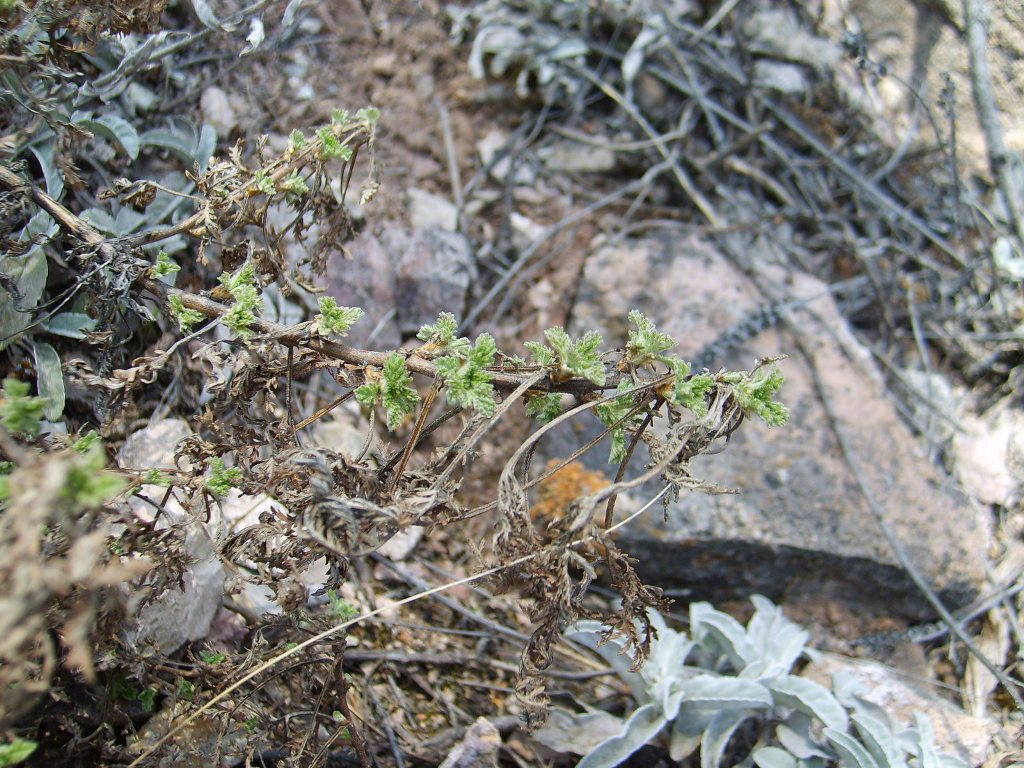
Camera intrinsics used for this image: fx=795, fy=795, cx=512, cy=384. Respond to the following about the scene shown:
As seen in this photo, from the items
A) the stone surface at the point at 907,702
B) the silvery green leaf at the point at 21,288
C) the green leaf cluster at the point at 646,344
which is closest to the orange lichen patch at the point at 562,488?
the stone surface at the point at 907,702

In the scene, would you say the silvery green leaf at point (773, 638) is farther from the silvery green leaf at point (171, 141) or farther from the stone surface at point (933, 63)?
the stone surface at point (933, 63)

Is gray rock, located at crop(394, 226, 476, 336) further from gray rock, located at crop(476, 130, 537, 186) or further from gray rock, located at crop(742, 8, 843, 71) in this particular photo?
gray rock, located at crop(742, 8, 843, 71)

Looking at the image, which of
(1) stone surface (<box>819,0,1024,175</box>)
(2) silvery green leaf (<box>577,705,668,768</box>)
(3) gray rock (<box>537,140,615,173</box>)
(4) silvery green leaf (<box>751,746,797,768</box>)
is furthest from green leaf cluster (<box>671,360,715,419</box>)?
(1) stone surface (<box>819,0,1024,175</box>)

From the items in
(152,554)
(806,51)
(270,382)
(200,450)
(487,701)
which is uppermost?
(806,51)

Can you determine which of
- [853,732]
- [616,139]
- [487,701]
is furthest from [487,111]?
[853,732]

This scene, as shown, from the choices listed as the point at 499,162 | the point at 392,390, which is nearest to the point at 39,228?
the point at 392,390

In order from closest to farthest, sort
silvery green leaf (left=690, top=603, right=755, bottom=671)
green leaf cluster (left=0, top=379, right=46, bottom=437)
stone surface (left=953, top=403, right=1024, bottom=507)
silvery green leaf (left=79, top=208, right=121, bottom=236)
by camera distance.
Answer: green leaf cluster (left=0, top=379, right=46, bottom=437) < silvery green leaf (left=79, top=208, right=121, bottom=236) < silvery green leaf (left=690, top=603, right=755, bottom=671) < stone surface (left=953, top=403, right=1024, bottom=507)

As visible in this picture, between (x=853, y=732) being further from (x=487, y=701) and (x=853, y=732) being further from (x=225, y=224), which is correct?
(x=225, y=224)
